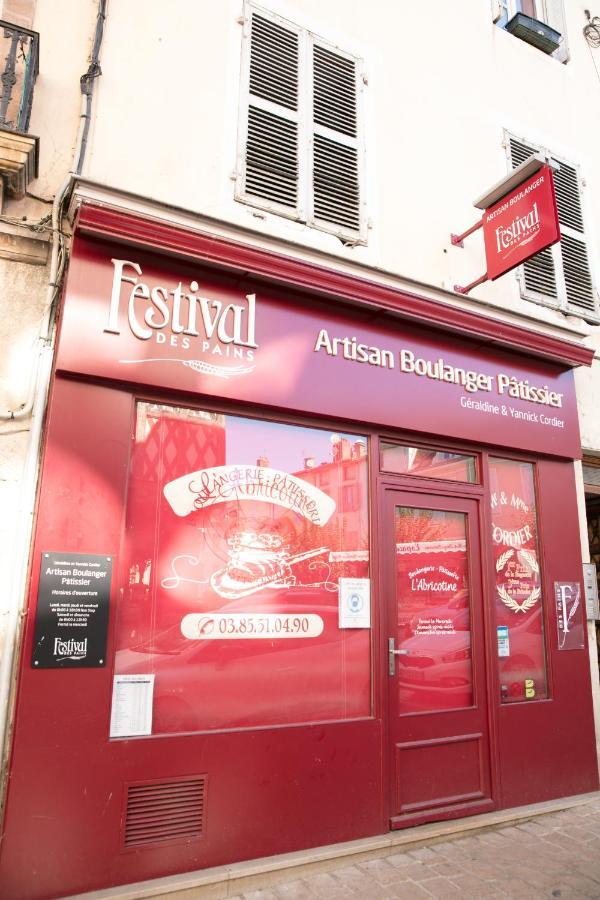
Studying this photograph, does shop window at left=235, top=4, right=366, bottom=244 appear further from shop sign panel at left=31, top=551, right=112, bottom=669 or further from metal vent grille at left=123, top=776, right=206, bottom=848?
metal vent grille at left=123, top=776, right=206, bottom=848

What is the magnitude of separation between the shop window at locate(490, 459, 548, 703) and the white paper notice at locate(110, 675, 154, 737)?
9.86 ft

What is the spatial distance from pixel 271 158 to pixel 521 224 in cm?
217

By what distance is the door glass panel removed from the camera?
480 cm

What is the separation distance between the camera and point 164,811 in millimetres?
3619

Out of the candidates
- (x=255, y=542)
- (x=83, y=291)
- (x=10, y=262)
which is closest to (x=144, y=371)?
(x=83, y=291)

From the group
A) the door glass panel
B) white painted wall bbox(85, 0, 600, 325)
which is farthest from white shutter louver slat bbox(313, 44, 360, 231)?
the door glass panel

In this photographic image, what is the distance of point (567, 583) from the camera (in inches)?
226

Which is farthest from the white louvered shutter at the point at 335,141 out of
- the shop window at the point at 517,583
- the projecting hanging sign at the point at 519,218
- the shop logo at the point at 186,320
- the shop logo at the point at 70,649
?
the shop logo at the point at 70,649

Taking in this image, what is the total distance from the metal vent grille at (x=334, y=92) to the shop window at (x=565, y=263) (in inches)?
80.0

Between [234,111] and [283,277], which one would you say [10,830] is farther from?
[234,111]

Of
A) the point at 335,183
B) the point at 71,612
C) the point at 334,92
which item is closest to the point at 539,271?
the point at 335,183

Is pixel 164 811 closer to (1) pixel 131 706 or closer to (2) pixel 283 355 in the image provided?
(1) pixel 131 706

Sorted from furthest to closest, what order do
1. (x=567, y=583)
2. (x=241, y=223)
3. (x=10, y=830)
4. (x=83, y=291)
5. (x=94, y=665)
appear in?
(x=567, y=583)
(x=241, y=223)
(x=83, y=291)
(x=94, y=665)
(x=10, y=830)

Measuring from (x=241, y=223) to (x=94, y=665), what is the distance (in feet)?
10.9
